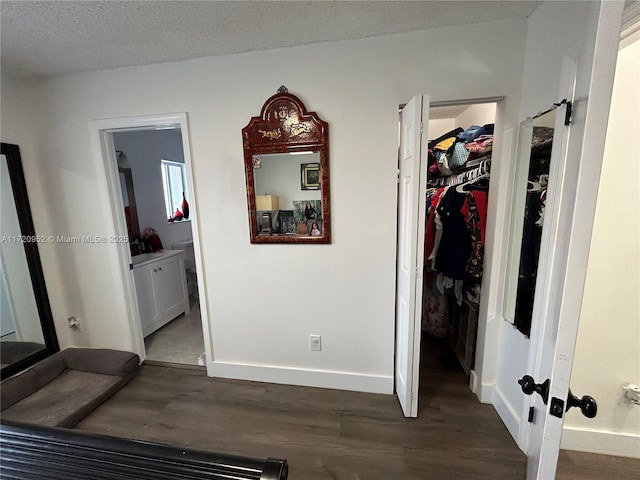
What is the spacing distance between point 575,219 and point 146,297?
3.35m

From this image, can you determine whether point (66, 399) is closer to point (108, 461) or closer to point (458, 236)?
point (108, 461)

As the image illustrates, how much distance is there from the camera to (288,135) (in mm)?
1846

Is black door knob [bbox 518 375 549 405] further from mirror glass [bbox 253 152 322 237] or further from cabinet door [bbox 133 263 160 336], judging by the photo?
cabinet door [bbox 133 263 160 336]

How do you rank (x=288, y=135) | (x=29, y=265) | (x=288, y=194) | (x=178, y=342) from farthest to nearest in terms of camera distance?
1. (x=178, y=342)
2. (x=29, y=265)
3. (x=288, y=194)
4. (x=288, y=135)

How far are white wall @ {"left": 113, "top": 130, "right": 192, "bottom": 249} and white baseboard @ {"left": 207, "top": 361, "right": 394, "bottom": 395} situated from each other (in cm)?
225

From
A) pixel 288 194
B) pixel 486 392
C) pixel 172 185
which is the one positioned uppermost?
pixel 172 185

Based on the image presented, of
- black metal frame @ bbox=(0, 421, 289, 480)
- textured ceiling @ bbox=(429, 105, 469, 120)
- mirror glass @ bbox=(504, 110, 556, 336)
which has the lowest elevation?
black metal frame @ bbox=(0, 421, 289, 480)

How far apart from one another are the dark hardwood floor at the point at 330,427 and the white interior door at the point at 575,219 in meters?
0.91

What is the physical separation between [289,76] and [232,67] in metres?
0.41

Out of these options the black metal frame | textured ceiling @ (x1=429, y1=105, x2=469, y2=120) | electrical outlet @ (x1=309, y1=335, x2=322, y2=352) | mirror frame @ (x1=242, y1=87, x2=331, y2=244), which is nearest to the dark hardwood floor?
electrical outlet @ (x1=309, y1=335, x2=322, y2=352)

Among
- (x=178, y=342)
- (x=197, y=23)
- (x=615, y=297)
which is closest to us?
(x=615, y=297)

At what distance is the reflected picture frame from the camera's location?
6.14 feet

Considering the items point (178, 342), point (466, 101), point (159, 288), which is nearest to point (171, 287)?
point (159, 288)

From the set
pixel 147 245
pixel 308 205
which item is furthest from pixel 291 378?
pixel 147 245
